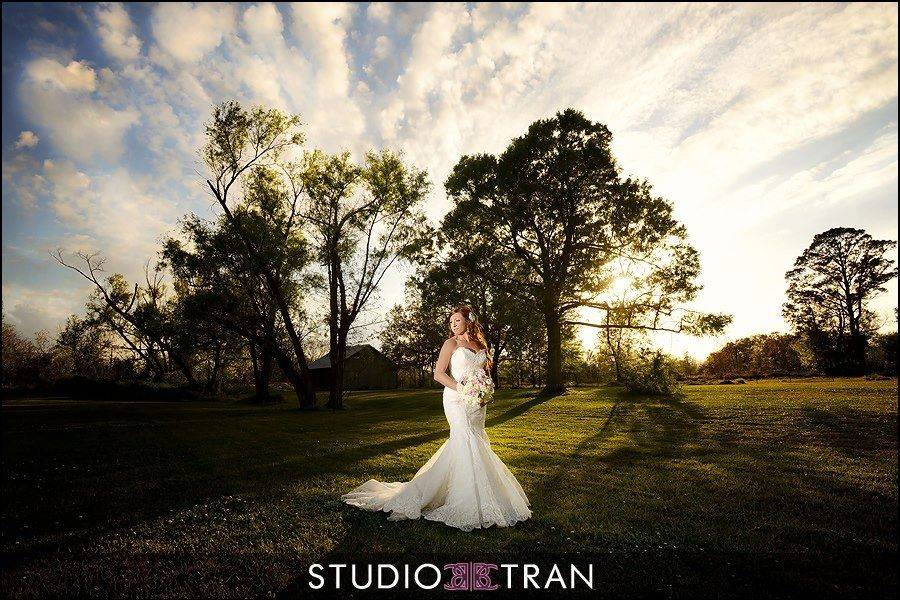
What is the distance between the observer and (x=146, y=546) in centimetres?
530

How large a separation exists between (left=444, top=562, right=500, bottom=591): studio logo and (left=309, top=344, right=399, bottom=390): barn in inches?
2334

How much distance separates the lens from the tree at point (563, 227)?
2538cm

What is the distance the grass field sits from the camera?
15.0ft

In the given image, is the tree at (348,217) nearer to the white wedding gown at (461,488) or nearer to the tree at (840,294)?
the white wedding gown at (461,488)

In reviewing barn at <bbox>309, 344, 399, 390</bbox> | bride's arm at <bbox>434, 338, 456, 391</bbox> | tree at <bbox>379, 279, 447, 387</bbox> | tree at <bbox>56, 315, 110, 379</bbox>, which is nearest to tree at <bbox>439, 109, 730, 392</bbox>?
bride's arm at <bbox>434, 338, 456, 391</bbox>

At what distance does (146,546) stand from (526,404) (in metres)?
21.2

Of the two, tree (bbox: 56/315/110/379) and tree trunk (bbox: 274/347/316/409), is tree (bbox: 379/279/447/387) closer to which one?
tree trunk (bbox: 274/347/316/409)

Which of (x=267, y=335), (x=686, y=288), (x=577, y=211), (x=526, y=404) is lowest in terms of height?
(x=526, y=404)

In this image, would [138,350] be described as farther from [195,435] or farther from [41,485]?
[41,485]

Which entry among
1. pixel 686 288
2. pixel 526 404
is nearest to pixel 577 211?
pixel 686 288

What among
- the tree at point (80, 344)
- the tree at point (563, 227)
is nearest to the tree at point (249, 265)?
the tree at point (563, 227)

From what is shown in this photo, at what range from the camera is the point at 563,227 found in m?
27.9

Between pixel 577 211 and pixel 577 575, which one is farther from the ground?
pixel 577 211

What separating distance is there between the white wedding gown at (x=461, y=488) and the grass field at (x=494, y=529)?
27 cm
